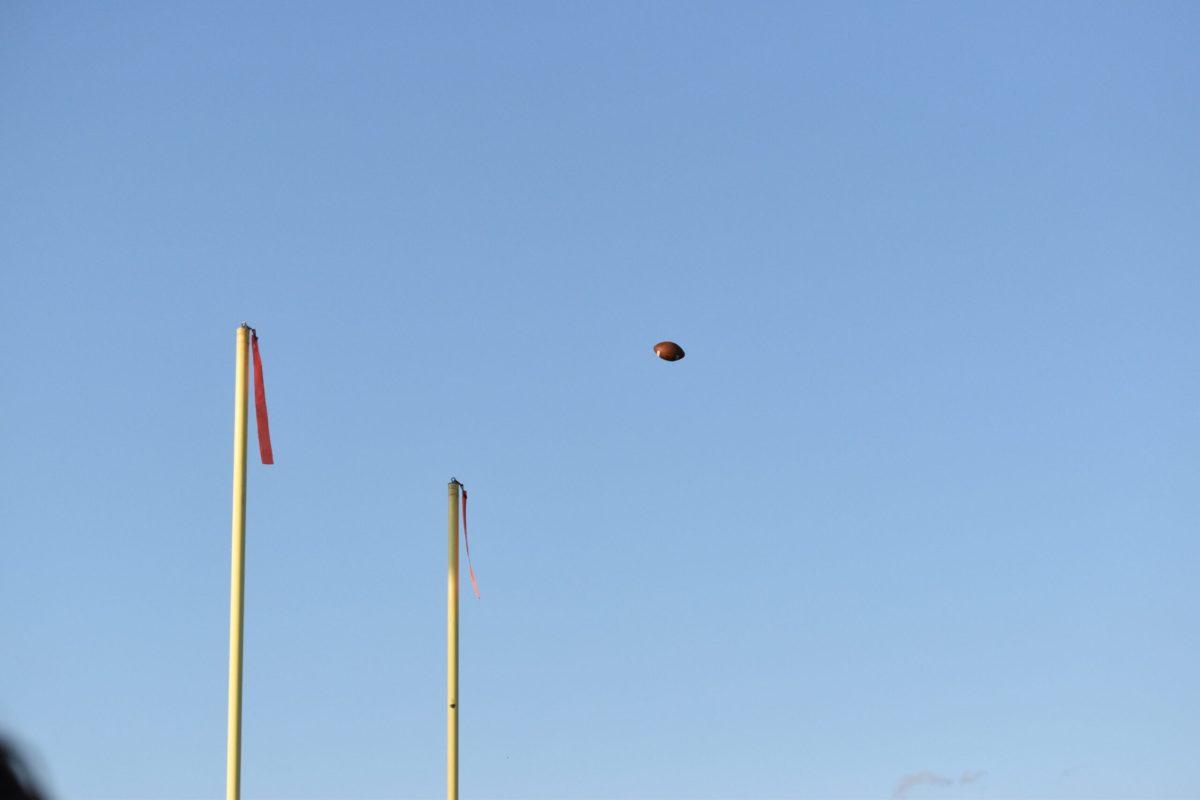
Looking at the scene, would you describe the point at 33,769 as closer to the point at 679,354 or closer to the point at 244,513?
the point at 244,513

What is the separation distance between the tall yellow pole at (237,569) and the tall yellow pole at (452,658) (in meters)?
7.23

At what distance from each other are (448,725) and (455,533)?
366cm

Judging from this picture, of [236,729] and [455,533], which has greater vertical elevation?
[455,533]

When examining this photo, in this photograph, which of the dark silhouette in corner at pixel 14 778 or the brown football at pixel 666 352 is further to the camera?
the brown football at pixel 666 352

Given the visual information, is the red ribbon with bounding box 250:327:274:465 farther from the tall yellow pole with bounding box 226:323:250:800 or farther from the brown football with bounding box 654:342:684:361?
the brown football with bounding box 654:342:684:361

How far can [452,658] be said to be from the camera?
31.7 meters

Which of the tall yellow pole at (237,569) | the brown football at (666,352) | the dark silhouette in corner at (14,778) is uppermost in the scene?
the brown football at (666,352)

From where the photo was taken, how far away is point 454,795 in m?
30.6

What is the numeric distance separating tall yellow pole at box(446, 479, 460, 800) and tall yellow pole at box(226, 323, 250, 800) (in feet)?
23.7

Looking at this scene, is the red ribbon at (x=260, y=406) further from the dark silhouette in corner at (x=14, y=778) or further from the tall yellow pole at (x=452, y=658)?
the dark silhouette in corner at (x=14, y=778)

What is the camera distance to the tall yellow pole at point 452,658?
1212 inches

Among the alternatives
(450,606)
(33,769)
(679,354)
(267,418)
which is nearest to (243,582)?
(267,418)

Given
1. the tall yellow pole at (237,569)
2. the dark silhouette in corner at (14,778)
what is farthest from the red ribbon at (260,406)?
the dark silhouette in corner at (14,778)

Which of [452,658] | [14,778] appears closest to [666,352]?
[452,658]
